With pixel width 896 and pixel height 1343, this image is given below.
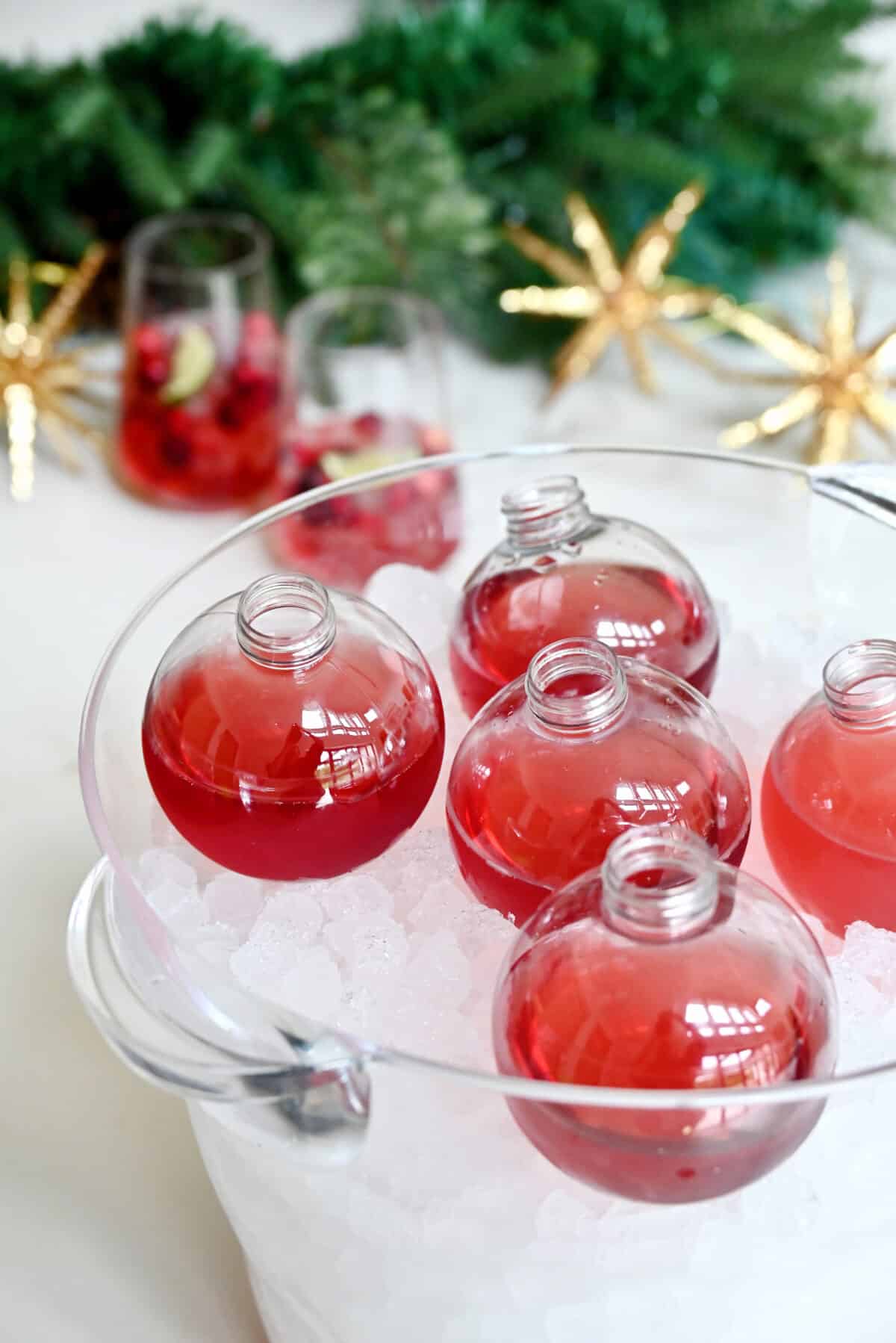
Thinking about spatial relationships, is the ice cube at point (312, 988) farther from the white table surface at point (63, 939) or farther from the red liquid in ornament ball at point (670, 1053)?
the white table surface at point (63, 939)

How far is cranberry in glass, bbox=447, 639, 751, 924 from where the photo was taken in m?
0.50

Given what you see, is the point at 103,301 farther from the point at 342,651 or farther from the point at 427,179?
the point at 342,651

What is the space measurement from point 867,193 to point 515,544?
2.73 ft

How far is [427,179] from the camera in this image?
3.87 ft

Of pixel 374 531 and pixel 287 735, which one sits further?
pixel 374 531

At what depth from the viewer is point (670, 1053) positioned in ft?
1.37

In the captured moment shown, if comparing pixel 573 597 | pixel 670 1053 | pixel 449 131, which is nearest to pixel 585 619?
pixel 573 597

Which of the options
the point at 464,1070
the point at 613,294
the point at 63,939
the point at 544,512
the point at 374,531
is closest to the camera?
the point at 464,1070

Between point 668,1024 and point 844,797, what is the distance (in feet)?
0.44

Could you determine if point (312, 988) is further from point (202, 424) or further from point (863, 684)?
point (202, 424)

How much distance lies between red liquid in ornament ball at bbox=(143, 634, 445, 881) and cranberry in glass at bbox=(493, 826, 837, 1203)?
0.11m

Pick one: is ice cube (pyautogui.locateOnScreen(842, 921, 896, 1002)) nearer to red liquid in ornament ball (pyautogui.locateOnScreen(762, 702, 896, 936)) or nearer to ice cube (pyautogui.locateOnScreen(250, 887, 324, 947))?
red liquid in ornament ball (pyautogui.locateOnScreen(762, 702, 896, 936))

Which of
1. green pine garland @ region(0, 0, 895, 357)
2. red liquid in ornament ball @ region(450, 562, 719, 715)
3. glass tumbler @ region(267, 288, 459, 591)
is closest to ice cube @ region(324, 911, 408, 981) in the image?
red liquid in ornament ball @ region(450, 562, 719, 715)

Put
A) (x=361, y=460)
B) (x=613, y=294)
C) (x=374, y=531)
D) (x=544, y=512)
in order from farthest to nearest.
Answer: (x=613, y=294) → (x=361, y=460) → (x=374, y=531) → (x=544, y=512)
